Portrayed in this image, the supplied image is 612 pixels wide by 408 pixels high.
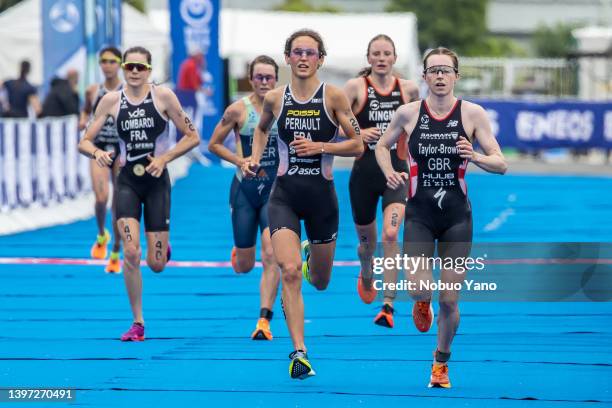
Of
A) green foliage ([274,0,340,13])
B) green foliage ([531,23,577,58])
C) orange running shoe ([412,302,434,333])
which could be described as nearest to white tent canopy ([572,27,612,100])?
green foliage ([274,0,340,13])

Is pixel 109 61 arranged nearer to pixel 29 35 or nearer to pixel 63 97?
pixel 63 97

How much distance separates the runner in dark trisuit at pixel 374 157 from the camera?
451 inches

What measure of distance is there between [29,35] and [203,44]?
8207mm

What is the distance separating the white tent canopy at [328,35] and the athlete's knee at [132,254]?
3348 centimetres

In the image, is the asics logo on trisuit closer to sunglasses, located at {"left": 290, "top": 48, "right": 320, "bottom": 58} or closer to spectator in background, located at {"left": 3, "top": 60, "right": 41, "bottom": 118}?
sunglasses, located at {"left": 290, "top": 48, "right": 320, "bottom": 58}

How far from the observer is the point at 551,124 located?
34.5 m

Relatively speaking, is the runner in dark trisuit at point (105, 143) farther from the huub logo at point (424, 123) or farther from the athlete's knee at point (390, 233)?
the huub logo at point (424, 123)

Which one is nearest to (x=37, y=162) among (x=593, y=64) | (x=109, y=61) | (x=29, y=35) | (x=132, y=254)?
(x=109, y=61)

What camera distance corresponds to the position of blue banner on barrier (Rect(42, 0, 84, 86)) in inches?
937

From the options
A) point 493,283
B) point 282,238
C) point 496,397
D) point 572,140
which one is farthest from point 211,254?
point 572,140

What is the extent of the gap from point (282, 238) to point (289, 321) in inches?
22.6

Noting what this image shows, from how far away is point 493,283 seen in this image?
43.5 ft

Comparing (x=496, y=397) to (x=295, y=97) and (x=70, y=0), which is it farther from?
(x=70, y=0)

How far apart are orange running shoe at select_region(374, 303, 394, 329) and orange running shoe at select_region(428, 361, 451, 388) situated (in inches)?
95.3
